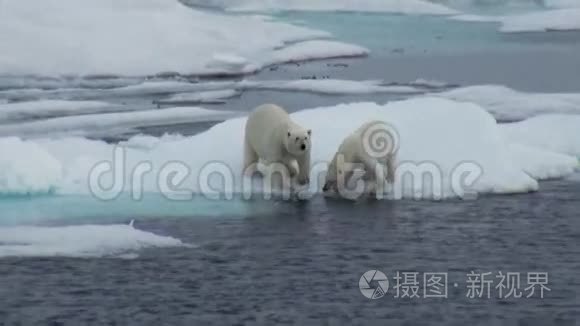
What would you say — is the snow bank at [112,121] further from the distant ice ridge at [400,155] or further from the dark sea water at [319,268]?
the dark sea water at [319,268]

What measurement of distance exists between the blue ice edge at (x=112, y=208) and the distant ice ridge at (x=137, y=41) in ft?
27.5

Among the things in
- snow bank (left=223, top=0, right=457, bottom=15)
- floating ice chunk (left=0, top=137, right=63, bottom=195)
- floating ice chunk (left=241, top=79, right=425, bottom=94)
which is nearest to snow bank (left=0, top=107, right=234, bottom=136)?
floating ice chunk (left=241, top=79, right=425, bottom=94)

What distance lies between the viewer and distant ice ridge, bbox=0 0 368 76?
20.9 metres

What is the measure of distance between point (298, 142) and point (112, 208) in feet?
5.22

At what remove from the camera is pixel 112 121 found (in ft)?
55.4

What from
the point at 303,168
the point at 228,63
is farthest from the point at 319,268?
the point at 228,63

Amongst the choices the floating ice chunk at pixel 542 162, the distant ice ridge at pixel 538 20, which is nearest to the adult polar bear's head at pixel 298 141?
the floating ice chunk at pixel 542 162

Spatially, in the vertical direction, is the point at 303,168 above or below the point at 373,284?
above

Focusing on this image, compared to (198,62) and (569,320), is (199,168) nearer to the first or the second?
A: (569,320)

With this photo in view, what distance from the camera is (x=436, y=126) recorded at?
44.3 feet

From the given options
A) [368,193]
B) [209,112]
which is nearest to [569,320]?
[368,193]

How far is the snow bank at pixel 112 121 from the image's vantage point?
640 inches

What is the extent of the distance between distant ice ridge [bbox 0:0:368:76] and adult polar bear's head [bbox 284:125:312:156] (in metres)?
8.51

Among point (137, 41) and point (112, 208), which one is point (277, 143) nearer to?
point (112, 208)
